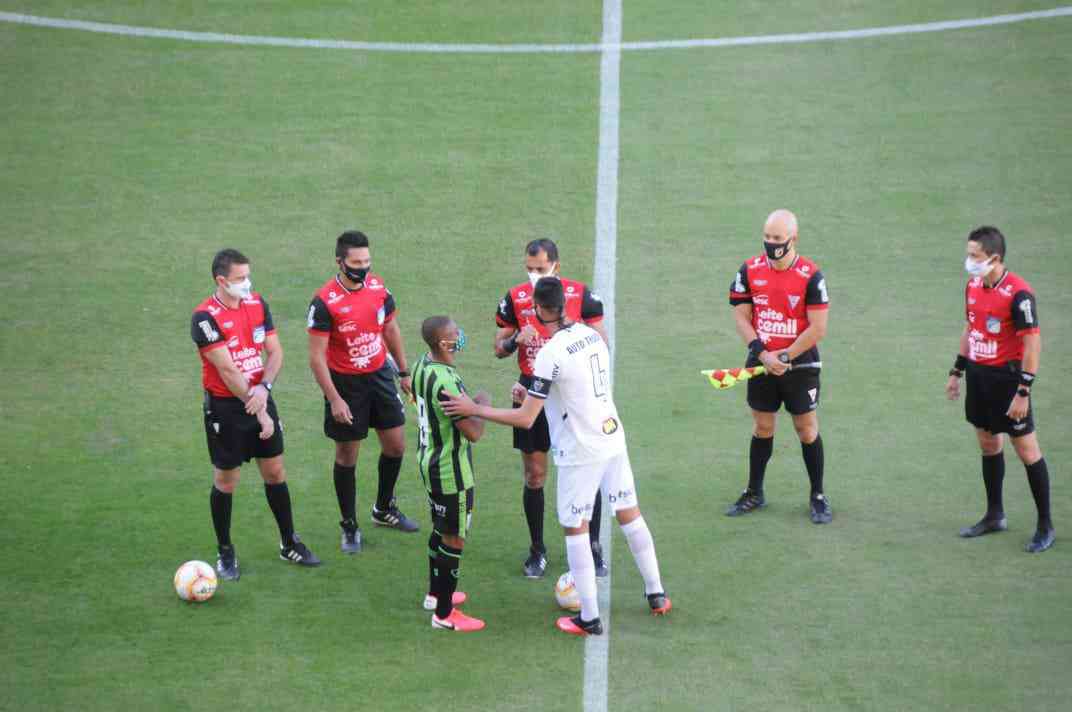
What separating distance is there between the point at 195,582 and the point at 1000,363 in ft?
18.1

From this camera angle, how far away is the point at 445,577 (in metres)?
8.03

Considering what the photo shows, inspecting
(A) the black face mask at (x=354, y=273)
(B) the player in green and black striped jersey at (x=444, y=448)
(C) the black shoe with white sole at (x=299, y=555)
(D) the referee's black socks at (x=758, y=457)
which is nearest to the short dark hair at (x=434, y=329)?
(B) the player in green and black striped jersey at (x=444, y=448)

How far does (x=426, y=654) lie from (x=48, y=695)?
217 centimetres

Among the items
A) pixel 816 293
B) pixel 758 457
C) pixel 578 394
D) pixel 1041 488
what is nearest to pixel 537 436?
pixel 578 394

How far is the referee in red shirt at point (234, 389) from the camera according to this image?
834 cm

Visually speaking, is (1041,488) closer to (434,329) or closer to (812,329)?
(812,329)

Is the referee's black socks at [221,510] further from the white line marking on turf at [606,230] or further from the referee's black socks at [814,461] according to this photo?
the referee's black socks at [814,461]

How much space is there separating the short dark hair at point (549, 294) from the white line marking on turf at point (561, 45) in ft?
35.3

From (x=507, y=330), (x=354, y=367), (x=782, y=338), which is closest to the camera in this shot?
(x=507, y=330)

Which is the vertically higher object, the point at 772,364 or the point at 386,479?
the point at 772,364

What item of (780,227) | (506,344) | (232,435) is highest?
(780,227)

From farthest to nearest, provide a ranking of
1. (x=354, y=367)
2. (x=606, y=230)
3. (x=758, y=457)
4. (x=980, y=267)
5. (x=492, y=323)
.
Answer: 1. (x=606, y=230)
2. (x=492, y=323)
3. (x=758, y=457)
4. (x=354, y=367)
5. (x=980, y=267)

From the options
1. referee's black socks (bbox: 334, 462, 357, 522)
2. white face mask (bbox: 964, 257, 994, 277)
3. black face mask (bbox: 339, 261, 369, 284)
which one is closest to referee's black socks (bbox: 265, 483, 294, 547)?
referee's black socks (bbox: 334, 462, 357, 522)

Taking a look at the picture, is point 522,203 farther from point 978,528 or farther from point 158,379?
point 978,528
